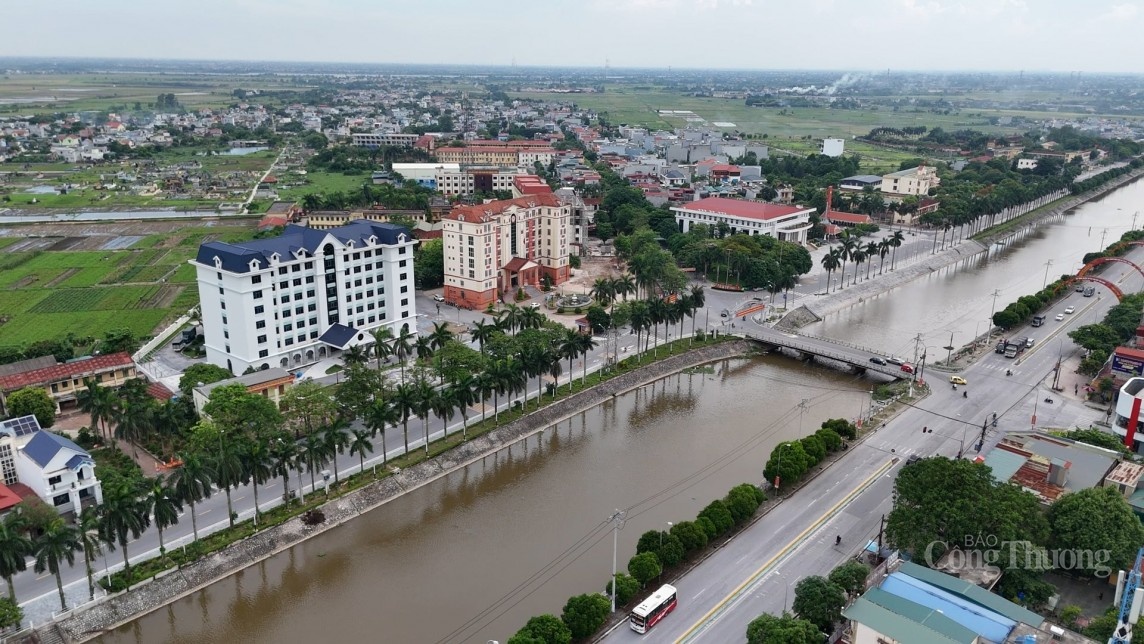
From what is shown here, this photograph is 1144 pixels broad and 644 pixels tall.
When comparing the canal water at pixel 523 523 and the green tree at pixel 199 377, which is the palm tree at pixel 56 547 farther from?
the green tree at pixel 199 377

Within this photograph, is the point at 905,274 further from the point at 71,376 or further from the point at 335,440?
the point at 71,376

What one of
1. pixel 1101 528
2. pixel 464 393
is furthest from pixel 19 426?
pixel 1101 528

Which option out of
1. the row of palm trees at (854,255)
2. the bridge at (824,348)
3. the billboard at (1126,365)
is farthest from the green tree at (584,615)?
the row of palm trees at (854,255)

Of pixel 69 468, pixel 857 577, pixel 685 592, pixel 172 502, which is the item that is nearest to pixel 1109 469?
pixel 857 577

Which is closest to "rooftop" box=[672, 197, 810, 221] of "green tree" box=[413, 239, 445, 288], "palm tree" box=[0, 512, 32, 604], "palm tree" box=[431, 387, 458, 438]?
"green tree" box=[413, 239, 445, 288]

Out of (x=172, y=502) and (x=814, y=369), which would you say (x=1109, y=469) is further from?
(x=172, y=502)

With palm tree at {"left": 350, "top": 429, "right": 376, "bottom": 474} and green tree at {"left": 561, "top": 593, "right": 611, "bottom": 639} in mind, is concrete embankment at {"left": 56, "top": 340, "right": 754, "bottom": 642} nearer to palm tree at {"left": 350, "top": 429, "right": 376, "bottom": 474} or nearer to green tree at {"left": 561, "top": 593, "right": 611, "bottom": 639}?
palm tree at {"left": 350, "top": 429, "right": 376, "bottom": 474}

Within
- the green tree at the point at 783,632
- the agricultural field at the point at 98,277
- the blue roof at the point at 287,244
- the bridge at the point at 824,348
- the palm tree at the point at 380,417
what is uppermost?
the blue roof at the point at 287,244
